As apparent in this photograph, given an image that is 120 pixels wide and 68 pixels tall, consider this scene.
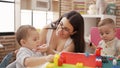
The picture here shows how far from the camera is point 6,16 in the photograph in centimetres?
441

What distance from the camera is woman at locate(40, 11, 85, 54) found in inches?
61.7

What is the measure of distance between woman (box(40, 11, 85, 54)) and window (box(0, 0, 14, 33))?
268 centimetres

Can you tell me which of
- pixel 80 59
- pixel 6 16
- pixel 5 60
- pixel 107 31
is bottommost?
pixel 5 60

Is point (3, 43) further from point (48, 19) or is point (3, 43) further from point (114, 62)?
point (114, 62)

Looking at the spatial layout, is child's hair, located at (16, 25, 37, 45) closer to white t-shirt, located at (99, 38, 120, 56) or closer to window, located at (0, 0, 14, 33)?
white t-shirt, located at (99, 38, 120, 56)

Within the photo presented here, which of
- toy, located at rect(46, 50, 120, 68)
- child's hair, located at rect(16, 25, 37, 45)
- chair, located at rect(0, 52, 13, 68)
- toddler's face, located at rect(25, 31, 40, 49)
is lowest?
chair, located at rect(0, 52, 13, 68)

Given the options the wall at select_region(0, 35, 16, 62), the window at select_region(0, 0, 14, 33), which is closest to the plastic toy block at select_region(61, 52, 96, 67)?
the wall at select_region(0, 35, 16, 62)

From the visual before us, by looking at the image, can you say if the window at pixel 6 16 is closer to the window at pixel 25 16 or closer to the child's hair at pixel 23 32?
the window at pixel 25 16

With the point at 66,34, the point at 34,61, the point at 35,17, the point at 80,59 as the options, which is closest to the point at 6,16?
the point at 35,17

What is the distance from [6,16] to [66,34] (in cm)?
304

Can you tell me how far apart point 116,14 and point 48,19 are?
2443 millimetres

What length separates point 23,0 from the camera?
181 inches

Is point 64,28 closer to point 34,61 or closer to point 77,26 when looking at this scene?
point 77,26

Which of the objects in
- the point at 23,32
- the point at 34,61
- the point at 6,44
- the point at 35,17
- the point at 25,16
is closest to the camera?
the point at 34,61
